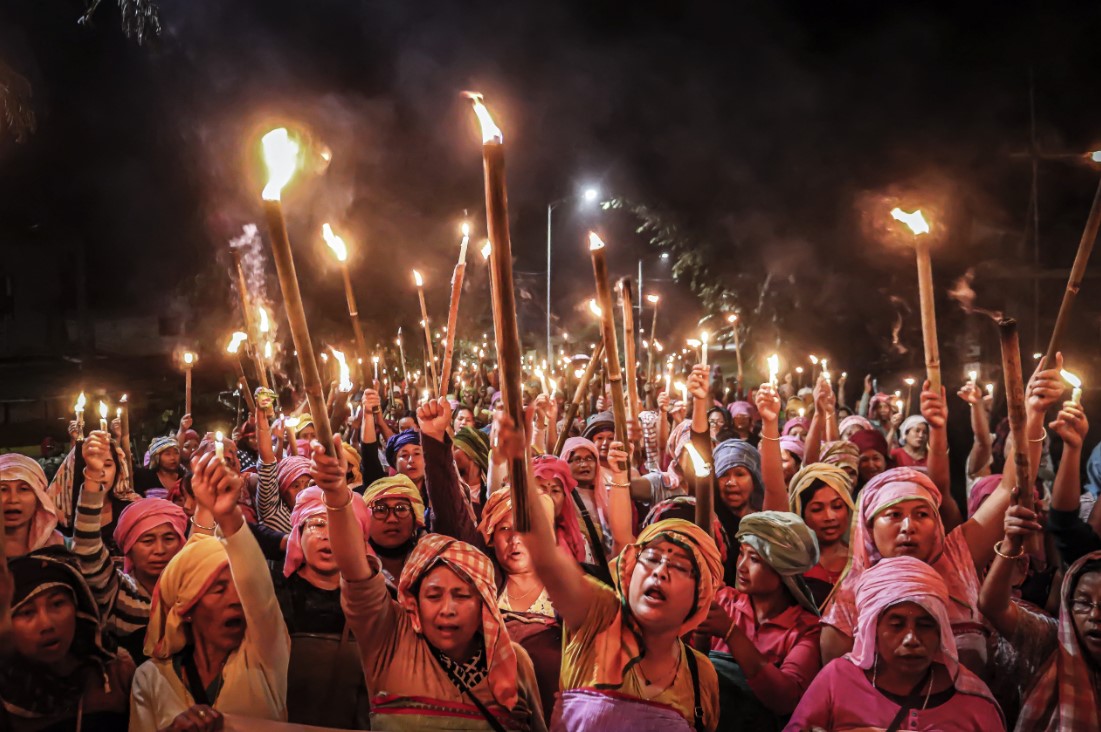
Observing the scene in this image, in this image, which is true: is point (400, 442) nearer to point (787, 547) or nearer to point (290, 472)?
point (290, 472)

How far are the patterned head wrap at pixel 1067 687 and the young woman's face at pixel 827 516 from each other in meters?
1.42

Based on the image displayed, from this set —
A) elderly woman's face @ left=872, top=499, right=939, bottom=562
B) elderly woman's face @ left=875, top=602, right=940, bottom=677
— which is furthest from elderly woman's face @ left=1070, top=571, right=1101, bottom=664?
elderly woman's face @ left=872, top=499, right=939, bottom=562

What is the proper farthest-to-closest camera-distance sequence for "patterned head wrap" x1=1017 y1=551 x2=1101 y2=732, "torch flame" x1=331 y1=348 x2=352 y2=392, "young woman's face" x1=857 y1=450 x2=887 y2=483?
"young woman's face" x1=857 y1=450 x2=887 y2=483, "torch flame" x1=331 y1=348 x2=352 y2=392, "patterned head wrap" x1=1017 y1=551 x2=1101 y2=732

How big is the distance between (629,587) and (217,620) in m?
1.59

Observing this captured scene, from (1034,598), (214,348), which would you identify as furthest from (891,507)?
(214,348)

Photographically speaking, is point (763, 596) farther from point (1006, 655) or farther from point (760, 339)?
point (760, 339)

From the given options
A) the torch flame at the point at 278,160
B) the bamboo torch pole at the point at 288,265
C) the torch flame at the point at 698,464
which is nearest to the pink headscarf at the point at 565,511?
the torch flame at the point at 698,464

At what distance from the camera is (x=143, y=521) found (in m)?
3.87

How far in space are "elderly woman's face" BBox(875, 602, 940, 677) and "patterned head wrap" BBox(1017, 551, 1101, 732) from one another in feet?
1.40

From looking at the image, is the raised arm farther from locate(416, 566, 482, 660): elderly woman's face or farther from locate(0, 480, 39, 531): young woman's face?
locate(0, 480, 39, 531): young woman's face

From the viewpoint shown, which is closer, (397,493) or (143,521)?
(143,521)

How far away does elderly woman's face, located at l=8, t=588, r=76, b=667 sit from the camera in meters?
2.77

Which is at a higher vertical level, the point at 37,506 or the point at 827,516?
the point at 37,506

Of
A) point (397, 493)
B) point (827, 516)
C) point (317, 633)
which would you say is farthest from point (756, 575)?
point (317, 633)
